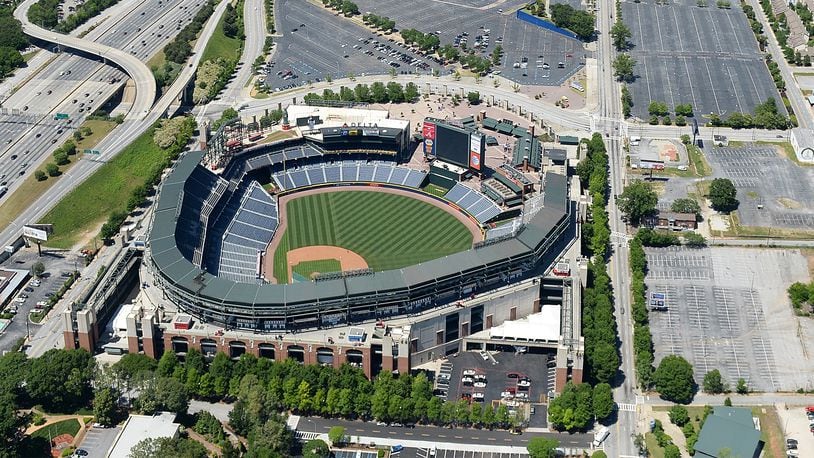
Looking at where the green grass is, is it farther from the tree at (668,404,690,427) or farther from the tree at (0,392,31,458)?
the tree at (668,404,690,427)

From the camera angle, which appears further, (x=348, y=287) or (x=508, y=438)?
(x=348, y=287)

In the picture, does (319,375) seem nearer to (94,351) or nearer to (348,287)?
(348,287)

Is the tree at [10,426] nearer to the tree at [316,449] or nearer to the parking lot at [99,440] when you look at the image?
the parking lot at [99,440]

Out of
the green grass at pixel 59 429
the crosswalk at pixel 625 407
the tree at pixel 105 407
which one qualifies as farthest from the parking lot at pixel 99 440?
the crosswalk at pixel 625 407

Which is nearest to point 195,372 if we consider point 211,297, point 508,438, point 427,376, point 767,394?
point 211,297

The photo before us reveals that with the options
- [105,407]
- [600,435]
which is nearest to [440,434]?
[600,435]

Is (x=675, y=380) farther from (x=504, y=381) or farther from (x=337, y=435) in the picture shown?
(x=337, y=435)

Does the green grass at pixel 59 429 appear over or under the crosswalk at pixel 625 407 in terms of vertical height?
under
